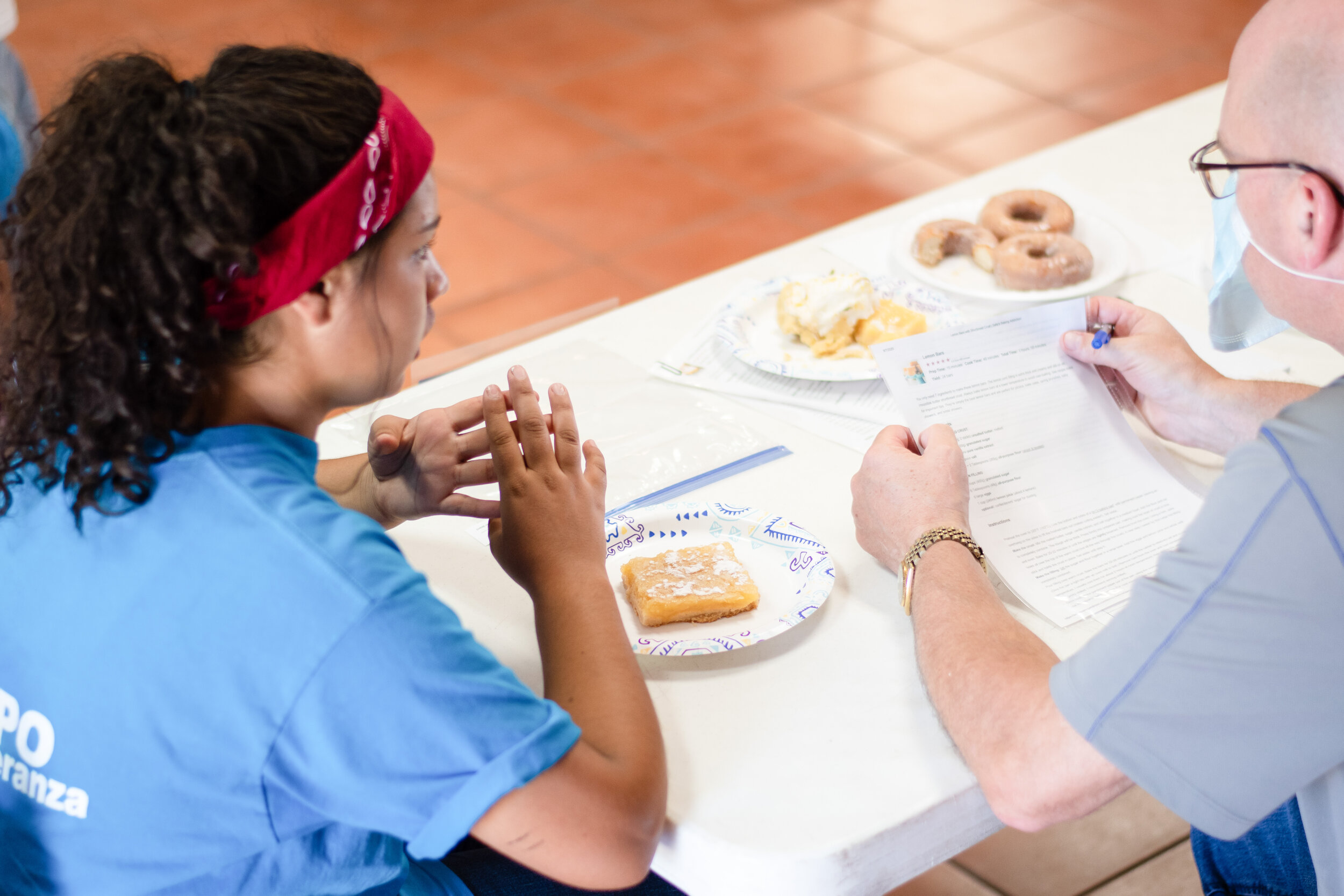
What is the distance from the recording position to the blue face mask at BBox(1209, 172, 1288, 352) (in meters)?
1.45

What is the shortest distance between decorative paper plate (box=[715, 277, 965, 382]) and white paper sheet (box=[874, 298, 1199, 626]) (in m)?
0.18

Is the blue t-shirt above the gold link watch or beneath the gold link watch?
above

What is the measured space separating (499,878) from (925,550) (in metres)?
0.51

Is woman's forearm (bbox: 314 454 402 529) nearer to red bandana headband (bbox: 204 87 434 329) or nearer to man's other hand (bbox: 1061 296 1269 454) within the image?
red bandana headband (bbox: 204 87 434 329)

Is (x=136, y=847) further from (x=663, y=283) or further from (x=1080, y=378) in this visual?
(x=663, y=283)

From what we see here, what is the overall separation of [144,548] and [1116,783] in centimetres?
71

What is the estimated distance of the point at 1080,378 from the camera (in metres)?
1.36

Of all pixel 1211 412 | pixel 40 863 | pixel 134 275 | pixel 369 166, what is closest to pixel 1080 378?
pixel 1211 412

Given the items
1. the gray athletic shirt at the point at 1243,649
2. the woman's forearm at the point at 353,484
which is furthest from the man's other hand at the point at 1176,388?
the woman's forearm at the point at 353,484

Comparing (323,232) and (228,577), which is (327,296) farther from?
(228,577)

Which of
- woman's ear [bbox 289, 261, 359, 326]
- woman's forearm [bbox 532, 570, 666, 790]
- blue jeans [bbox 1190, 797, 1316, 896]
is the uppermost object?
woman's ear [bbox 289, 261, 359, 326]

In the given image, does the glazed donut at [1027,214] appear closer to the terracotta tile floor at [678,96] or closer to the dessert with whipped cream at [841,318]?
the dessert with whipped cream at [841,318]

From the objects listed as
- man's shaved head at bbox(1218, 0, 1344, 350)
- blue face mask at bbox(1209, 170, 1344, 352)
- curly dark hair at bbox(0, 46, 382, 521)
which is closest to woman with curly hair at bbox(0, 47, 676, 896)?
curly dark hair at bbox(0, 46, 382, 521)

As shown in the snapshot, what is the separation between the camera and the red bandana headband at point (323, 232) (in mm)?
891
